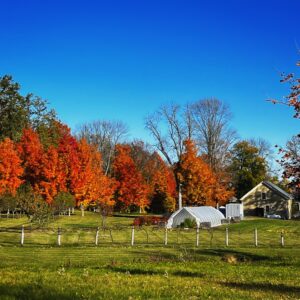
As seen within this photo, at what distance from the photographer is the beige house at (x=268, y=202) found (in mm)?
74438

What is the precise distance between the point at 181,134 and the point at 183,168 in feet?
17.2

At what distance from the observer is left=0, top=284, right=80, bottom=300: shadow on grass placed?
7.50m

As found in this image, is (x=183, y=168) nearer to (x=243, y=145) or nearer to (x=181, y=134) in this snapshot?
(x=181, y=134)

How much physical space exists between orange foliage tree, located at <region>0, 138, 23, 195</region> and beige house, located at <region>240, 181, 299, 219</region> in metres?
39.6

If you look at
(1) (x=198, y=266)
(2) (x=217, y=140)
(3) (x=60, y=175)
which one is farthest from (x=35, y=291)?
(2) (x=217, y=140)

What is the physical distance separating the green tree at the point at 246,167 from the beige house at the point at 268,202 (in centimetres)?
862

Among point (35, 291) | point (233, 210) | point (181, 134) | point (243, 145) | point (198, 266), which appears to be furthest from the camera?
point (243, 145)

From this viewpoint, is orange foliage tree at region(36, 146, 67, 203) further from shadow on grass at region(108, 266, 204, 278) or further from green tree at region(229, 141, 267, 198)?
shadow on grass at region(108, 266, 204, 278)

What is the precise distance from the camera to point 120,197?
2862 inches

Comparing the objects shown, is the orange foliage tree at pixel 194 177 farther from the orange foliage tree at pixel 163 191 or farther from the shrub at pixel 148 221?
the orange foliage tree at pixel 163 191

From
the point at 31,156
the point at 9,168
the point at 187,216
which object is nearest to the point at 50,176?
the point at 31,156

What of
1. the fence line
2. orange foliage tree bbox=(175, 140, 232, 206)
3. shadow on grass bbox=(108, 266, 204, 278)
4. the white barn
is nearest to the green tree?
orange foliage tree bbox=(175, 140, 232, 206)

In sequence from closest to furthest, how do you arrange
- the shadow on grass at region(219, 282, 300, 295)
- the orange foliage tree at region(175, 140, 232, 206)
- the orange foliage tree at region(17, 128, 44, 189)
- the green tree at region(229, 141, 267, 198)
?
the shadow on grass at region(219, 282, 300, 295) → the orange foliage tree at region(17, 128, 44, 189) → the orange foliage tree at region(175, 140, 232, 206) → the green tree at region(229, 141, 267, 198)

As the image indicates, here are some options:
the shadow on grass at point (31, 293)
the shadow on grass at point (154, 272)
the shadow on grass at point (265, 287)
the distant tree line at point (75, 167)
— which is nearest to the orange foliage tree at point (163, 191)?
the distant tree line at point (75, 167)
